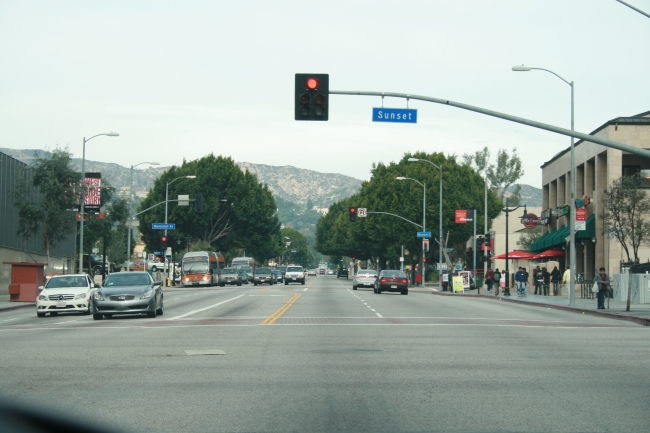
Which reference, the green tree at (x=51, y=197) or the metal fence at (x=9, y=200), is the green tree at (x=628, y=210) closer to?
the green tree at (x=51, y=197)

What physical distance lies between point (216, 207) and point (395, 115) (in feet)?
222

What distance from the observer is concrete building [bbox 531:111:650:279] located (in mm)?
49281

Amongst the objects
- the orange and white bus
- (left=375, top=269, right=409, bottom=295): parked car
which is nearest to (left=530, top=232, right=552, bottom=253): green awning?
(left=375, top=269, right=409, bottom=295): parked car

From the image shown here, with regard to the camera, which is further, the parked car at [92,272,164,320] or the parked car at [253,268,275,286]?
the parked car at [253,268,275,286]

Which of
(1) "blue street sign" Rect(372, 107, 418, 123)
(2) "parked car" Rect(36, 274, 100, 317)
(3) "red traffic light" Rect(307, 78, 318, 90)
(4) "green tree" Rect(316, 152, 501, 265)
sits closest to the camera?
(3) "red traffic light" Rect(307, 78, 318, 90)

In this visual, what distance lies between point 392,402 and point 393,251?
82370 millimetres

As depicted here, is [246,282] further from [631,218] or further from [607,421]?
[607,421]

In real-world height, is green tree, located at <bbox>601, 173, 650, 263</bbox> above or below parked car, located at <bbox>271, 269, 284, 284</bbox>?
above

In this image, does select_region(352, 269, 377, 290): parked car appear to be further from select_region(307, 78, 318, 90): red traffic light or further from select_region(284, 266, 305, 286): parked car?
select_region(307, 78, 318, 90): red traffic light

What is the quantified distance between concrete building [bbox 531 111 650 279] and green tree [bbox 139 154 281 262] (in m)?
38.7

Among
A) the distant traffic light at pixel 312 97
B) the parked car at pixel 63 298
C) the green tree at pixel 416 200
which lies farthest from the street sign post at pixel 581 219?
the green tree at pixel 416 200

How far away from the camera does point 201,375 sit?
1190 cm

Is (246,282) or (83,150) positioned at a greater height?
(83,150)

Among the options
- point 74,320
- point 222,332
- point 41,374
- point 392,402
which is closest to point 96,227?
point 74,320
